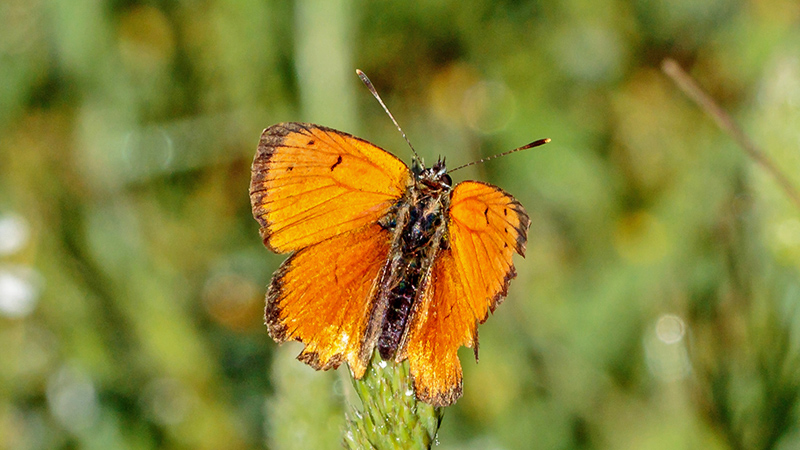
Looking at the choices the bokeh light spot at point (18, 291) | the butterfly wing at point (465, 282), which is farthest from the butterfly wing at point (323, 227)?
the bokeh light spot at point (18, 291)

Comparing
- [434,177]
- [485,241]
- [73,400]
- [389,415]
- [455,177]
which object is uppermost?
[434,177]

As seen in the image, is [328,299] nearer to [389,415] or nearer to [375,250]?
[375,250]

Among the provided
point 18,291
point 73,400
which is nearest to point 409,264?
point 73,400

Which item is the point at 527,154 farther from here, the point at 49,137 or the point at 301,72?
the point at 49,137

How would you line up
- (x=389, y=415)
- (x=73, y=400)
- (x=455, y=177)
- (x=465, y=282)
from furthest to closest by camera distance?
(x=455, y=177)
(x=73, y=400)
(x=465, y=282)
(x=389, y=415)

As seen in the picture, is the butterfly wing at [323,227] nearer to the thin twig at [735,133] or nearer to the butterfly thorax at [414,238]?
the butterfly thorax at [414,238]

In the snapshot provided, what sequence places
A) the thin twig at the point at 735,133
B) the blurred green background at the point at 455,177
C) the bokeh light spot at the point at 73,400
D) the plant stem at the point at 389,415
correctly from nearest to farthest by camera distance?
the plant stem at the point at 389,415 < the thin twig at the point at 735,133 < the blurred green background at the point at 455,177 < the bokeh light spot at the point at 73,400

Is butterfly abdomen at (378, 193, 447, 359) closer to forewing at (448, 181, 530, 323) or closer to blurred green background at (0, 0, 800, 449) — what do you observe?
forewing at (448, 181, 530, 323)
